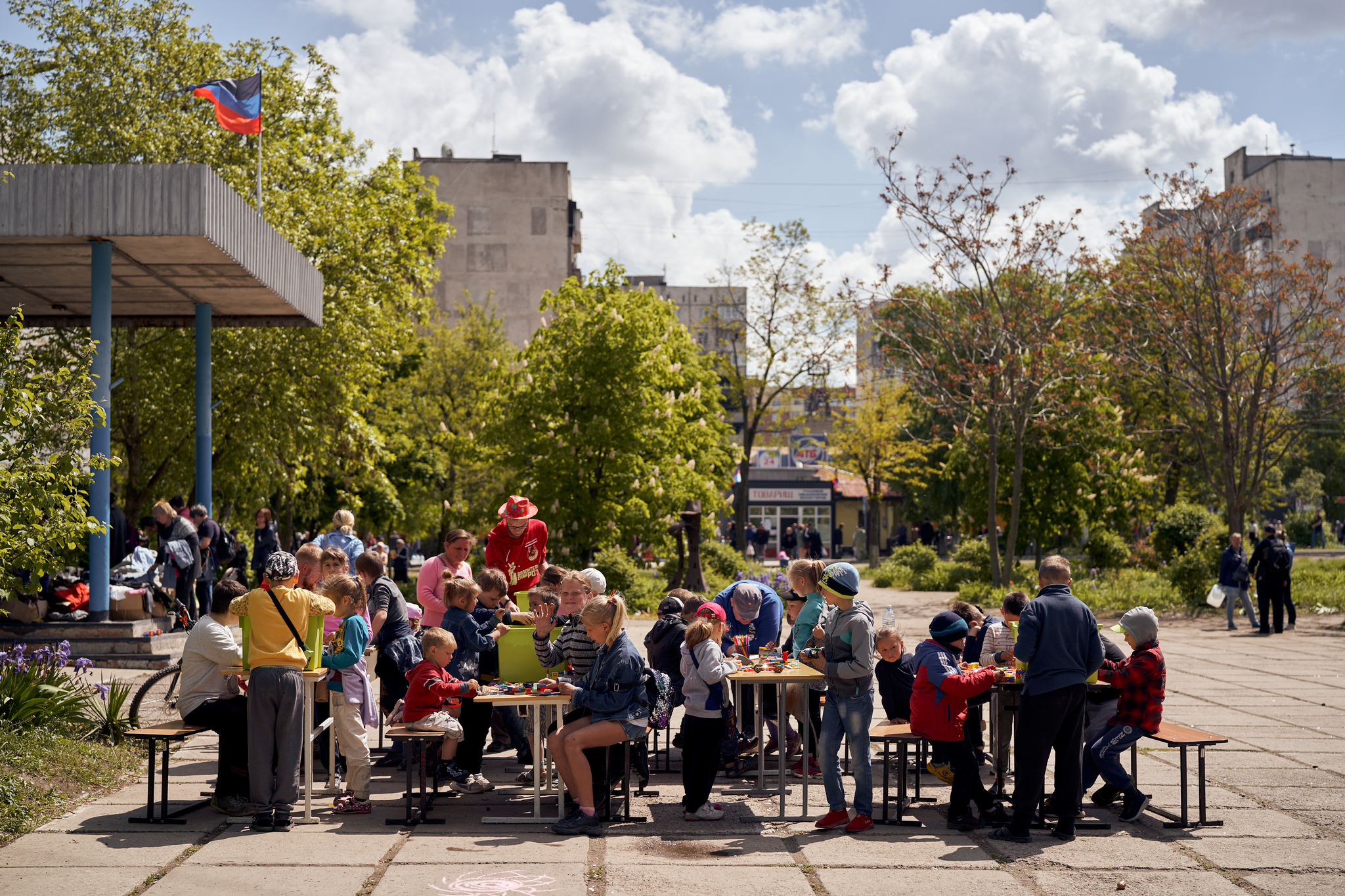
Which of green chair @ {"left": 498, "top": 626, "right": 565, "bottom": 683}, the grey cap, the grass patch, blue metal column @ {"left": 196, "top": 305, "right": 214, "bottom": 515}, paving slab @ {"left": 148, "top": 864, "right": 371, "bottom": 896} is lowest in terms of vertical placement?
paving slab @ {"left": 148, "top": 864, "right": 371, "bottom": 896}

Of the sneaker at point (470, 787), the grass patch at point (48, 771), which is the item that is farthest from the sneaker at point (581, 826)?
the grass patch at point (48, 771)

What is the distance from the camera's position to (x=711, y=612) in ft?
25.7

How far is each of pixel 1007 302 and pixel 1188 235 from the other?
3.93 meters

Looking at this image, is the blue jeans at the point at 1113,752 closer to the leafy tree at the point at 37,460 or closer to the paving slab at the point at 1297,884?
the paving slab at the point at 1297,884

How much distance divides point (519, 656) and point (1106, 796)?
414cm

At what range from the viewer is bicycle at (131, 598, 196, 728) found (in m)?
9.14

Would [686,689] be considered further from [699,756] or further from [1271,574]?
[1271,574]

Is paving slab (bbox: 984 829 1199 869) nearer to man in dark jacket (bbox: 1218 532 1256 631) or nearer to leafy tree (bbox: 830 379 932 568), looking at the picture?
man in dark jacket (bbox: 1218 532 1256 631)

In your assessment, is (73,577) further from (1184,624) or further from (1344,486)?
(1344,486)

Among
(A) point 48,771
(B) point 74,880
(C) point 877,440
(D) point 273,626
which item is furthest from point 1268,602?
(C) point 877,440

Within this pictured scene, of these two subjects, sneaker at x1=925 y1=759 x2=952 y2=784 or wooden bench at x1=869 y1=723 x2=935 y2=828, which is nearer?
wooden bench at x1=869 y1=723 x2=935 y2=828

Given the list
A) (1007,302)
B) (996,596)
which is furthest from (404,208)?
(996,596)

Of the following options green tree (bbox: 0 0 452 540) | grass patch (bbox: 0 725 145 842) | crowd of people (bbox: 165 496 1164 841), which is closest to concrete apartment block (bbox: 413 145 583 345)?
green tree (bbox: 0 0 452 540)

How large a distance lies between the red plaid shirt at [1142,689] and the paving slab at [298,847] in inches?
183
